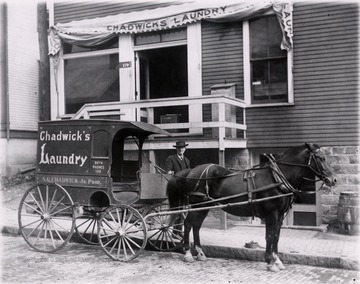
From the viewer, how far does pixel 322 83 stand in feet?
34.6

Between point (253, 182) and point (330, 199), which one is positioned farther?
point (330, 199)

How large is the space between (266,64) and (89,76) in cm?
573

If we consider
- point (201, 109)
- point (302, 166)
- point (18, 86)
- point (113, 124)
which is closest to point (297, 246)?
point (302, 166)

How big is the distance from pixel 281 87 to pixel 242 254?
500cm

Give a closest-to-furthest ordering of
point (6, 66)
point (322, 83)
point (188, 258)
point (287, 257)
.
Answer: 1. point (287, 257)
2. point (188, 258)
3. point (322, 83)
4. point (6, 66)

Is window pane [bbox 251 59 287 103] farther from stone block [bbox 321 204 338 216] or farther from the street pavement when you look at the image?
the street pavement

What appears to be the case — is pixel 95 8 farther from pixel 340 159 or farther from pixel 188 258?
pixel 188 258

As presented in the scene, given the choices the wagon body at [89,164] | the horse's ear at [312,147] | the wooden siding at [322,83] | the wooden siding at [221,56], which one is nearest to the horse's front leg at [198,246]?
the wagon body at [89,164]

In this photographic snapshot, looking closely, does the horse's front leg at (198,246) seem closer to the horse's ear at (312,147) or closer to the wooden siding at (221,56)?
the horse's ear at (312,147)

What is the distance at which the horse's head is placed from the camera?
22.1 feet

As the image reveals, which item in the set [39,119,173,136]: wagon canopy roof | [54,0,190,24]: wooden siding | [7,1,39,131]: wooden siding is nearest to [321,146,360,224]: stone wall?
[39,119,173,136]: wagon canopy roof

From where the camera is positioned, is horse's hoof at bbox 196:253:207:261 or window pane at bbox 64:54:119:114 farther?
window pane at bbox 64:54:119:114

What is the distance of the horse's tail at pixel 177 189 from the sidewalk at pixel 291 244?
94 centimetres

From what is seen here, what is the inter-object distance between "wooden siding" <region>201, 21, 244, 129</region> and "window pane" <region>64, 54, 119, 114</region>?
2.99 m
